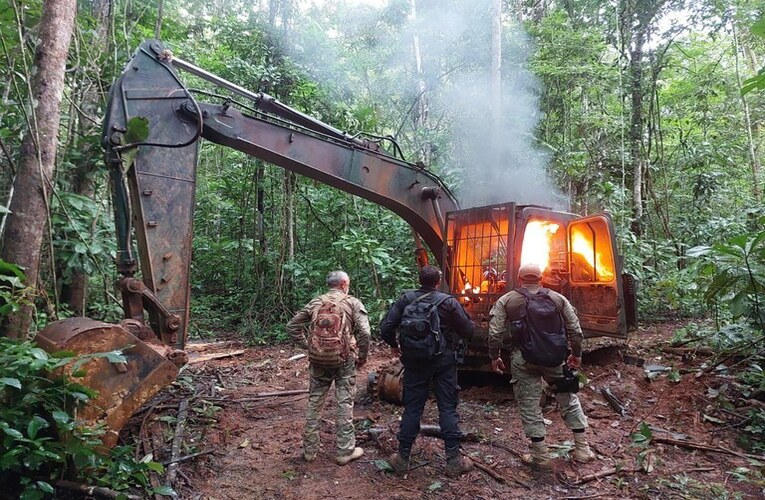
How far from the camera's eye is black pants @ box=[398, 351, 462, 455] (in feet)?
13.4

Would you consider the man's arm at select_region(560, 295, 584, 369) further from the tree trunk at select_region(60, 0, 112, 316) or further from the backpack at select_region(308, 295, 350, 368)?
the tree trunk at select_region(60, 0, 112, 316)

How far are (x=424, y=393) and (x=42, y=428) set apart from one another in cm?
275

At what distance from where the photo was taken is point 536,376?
14.3ft

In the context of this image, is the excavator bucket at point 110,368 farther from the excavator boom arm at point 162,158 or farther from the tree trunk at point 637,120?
the tree trunk at point 637,120

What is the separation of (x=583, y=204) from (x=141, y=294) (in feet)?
35.7

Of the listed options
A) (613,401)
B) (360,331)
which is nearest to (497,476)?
(360,331)

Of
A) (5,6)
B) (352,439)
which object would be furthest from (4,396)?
(5,6)

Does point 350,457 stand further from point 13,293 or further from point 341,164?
point 341,164

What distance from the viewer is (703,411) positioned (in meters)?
5.16

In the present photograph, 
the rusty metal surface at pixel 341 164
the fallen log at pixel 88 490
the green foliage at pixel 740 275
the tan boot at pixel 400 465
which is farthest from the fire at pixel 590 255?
the fallen log at pixel 88 490

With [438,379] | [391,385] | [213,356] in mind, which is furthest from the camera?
[213,356]

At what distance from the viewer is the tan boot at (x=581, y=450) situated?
13.9 ft

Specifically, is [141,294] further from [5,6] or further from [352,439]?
[5,6]

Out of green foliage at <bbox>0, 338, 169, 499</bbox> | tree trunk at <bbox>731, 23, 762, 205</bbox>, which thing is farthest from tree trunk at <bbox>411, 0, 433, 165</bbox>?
green foliage at <bbox>0, 338, 169, 499</bbox>
